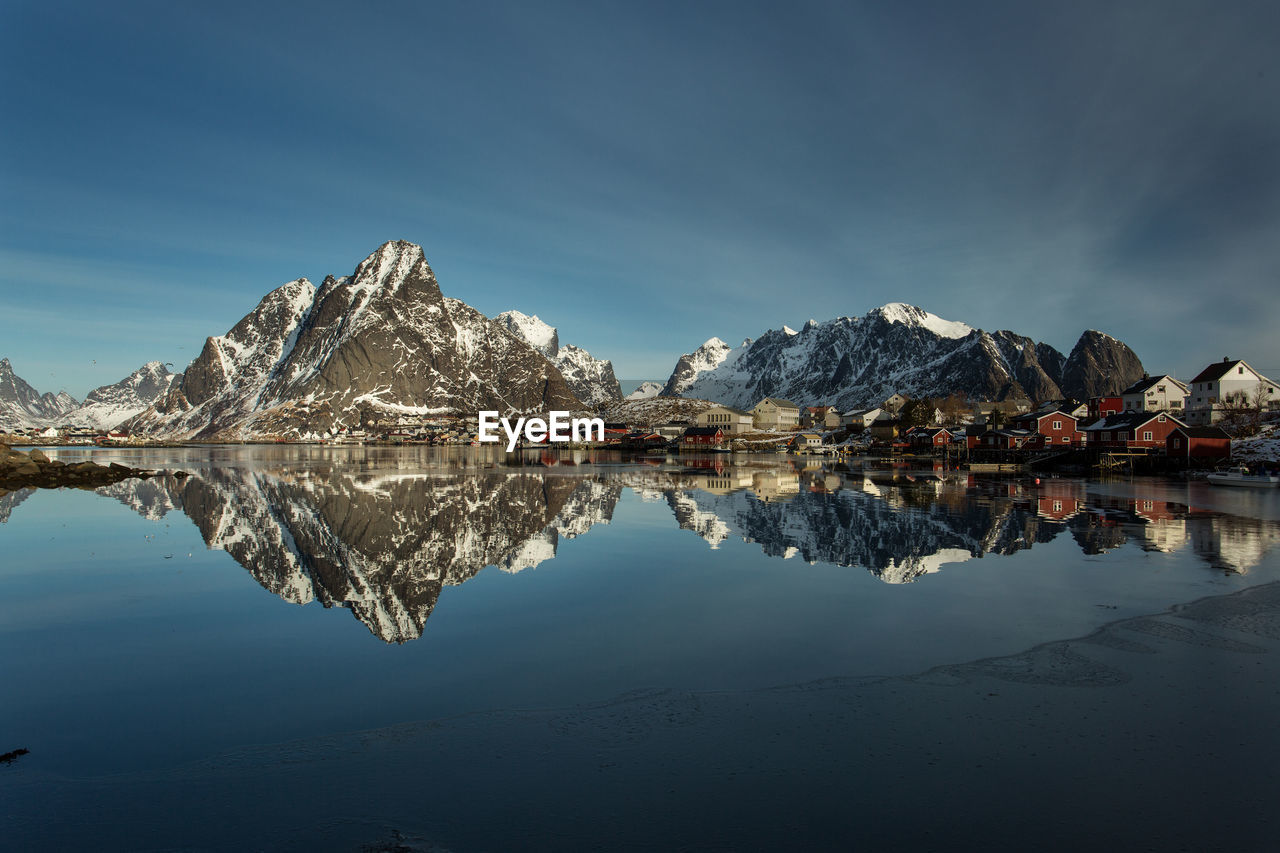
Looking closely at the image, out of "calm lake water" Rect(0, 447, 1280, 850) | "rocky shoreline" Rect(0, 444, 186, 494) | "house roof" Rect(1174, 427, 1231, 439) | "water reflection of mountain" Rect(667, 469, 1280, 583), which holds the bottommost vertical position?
"calm lake water" Rect(0, 447, 1280, 850)

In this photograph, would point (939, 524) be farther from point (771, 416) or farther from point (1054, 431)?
point (771, 416)

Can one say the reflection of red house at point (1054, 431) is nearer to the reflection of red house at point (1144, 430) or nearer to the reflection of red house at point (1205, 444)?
the reflection of red house at point (1144, 430)

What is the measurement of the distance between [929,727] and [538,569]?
13.2 metres

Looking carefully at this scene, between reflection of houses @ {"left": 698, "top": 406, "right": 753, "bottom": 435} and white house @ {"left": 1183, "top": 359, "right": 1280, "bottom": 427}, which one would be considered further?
reflection of houses @ {"left": 698, "top": 406, "right": 753, "bottom": 435}

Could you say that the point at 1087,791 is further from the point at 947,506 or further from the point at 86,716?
the point at 947,506

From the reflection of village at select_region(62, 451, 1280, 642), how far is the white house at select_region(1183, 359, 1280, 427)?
119ft

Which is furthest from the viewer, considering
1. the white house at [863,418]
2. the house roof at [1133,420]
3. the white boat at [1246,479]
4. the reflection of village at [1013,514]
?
the white house at [863,418]

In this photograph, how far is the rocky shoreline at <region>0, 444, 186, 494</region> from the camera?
4925 cm

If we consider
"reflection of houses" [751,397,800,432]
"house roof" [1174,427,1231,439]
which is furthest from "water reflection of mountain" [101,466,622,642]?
"reflection of houses" [751,397,800,432]

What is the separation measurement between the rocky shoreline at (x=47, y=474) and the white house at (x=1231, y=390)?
108 m

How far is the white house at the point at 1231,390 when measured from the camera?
3150 inches

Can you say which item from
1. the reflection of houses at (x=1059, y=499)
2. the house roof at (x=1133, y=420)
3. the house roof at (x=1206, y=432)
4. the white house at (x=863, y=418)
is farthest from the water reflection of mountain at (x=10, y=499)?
the white house at (x=863, y=418)

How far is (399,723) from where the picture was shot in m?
9.56

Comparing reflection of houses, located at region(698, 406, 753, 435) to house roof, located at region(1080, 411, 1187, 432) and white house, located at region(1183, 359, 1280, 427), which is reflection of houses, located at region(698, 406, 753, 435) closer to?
house roof, located at region(1080, 411, 1187, 432)
